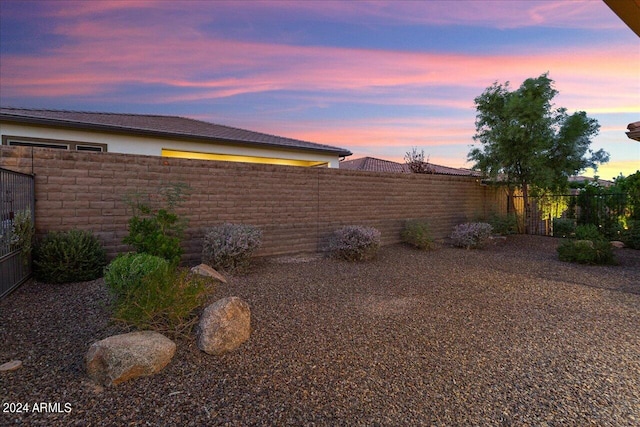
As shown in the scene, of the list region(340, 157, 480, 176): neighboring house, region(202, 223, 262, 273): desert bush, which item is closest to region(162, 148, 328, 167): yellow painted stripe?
region(202, 223, 262, 273): desert bush

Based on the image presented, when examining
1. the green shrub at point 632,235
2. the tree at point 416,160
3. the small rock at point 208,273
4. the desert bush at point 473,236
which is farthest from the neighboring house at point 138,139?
the green shrub at point 632,235

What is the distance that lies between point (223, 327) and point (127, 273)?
151 cm

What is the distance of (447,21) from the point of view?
9469mm

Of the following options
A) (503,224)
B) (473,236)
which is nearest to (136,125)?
(473,236)

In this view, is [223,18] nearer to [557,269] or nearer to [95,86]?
[95,86]

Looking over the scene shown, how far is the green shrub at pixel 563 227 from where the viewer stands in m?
13.6

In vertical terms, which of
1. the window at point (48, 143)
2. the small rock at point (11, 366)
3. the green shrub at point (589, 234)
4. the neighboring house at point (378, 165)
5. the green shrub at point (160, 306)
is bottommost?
the small rock at point (11, 366)

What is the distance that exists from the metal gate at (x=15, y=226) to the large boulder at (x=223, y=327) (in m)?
3.27

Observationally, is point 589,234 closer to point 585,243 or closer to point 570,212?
point 585,243

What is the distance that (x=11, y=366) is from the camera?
3096mm

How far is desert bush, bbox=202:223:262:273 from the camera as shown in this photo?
6828 millimetres

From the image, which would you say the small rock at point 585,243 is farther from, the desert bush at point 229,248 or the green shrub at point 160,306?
the green shrub at point 160,306

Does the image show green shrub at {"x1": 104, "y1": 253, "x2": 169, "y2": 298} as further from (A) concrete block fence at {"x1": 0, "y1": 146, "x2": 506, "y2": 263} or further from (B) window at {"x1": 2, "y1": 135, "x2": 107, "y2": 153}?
(B) window at {"x1": 2, "y1": 135, "x2": 107, "y2": 153}

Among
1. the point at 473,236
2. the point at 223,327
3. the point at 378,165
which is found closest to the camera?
the point at 223,327
